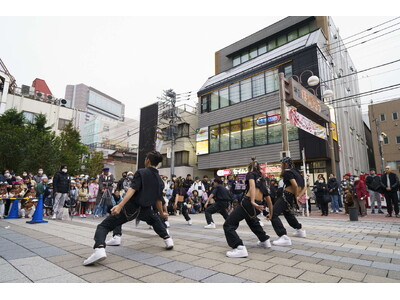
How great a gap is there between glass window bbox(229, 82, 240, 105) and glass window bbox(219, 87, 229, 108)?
51 cm

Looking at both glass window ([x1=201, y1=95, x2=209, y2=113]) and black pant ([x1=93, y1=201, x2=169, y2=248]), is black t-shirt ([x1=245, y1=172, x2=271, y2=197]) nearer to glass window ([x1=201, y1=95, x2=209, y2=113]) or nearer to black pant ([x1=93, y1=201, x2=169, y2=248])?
black pant ([x1=93, y1=201, x2=169, y2=248])

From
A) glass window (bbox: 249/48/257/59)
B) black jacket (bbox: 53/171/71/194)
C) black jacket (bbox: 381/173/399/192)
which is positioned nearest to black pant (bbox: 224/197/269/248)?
black jacket (bbox: 53/171/71/194)

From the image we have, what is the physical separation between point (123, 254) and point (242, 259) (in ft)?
6.53

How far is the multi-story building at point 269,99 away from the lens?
18500 millimetres

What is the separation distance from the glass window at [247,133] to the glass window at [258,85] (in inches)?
93.8

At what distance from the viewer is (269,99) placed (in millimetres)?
20375

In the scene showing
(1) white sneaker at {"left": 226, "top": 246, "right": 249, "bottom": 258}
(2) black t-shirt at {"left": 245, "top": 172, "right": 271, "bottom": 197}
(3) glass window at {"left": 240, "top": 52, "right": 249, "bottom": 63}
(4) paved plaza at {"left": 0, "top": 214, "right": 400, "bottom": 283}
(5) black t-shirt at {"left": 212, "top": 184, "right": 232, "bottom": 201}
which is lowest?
(4) paved plaza at {"left": 0, "top": 214, "right": 400, "bottom": 283}

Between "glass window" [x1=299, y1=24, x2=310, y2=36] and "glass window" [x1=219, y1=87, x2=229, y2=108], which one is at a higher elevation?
"glass window" [x1=299, y1=24, x2=310, y2=36]

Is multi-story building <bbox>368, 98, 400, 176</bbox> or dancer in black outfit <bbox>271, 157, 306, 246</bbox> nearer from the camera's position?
dancer in black outfit <bbox>271, 157, 306, 246</bbox>

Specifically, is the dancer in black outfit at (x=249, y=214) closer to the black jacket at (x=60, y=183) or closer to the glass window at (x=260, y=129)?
the black jacket at (x=60, y=183)

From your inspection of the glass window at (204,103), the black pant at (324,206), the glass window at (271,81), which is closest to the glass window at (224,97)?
the glass window at (204,103)

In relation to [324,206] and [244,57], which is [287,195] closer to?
[324,206]

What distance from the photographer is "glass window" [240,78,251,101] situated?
2241 centimetres

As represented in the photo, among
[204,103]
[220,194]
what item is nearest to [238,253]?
[220,194]
